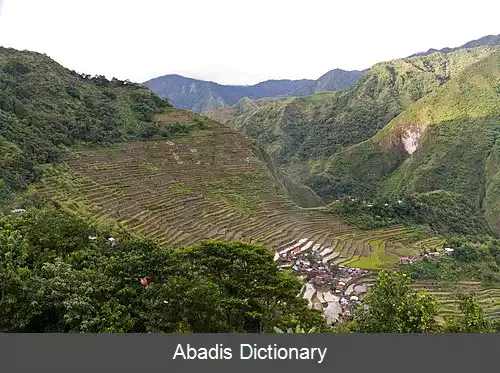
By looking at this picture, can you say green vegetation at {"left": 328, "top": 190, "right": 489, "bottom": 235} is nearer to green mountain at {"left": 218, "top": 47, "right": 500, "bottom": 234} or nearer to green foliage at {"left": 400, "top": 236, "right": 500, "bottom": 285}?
green foliage at {"left": 400, "top": 236, "right": 500, "bottom": 285}

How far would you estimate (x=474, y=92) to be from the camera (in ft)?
234

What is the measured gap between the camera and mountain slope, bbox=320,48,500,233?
200 ft

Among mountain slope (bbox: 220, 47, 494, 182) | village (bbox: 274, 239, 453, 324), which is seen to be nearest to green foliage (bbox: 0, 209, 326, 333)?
village (bbox: 274, 239, 453, 324)

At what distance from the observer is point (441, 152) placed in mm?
65312

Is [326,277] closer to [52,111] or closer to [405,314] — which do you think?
[405,314]

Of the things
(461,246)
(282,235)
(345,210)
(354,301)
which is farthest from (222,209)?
(461,246)

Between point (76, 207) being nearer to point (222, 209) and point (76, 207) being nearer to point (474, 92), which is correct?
point (222, 209)

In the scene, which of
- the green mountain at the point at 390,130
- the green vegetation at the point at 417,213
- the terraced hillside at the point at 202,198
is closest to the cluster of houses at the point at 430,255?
the terraced hillside at the point at 202,198

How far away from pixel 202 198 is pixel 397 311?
22705mm

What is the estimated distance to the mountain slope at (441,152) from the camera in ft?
200

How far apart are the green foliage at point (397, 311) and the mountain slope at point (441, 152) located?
50.9 meters

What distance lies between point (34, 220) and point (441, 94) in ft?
252

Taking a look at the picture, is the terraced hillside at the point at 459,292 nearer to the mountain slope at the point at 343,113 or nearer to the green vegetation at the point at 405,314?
the green vegetation at the point at 405,314

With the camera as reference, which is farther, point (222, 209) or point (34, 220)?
point (222, 209)
